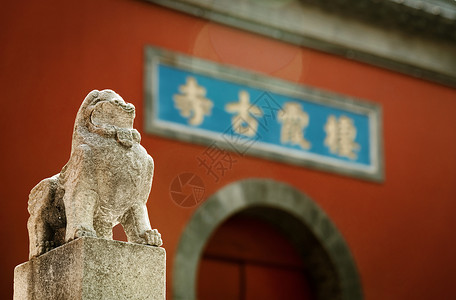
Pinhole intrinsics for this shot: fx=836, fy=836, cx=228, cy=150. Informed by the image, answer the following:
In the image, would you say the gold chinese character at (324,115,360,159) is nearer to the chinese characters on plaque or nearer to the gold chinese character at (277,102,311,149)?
the chinese characters on plaque

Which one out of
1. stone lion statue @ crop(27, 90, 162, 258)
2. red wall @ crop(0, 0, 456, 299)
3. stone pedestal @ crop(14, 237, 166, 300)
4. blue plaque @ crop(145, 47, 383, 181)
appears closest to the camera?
stone pedestal @ crop(14, 237, 166, 300)

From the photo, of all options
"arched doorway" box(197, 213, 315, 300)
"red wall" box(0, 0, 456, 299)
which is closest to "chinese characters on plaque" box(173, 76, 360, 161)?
"red wall" box(0, 0, 456, 299)

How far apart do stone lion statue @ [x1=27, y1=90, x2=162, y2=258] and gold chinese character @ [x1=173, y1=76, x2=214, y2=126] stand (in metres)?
3.65

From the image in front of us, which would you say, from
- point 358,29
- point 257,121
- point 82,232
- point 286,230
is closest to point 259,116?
point 257,121

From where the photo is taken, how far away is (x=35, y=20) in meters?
6.76

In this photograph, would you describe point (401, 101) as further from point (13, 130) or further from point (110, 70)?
point (13, 130)

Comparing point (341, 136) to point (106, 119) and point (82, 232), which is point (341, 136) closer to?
point (106, 119)

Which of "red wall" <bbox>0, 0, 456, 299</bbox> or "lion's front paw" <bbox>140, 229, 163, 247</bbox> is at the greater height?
"red wall" <bbox>0, 0, 456, 299</bbox>

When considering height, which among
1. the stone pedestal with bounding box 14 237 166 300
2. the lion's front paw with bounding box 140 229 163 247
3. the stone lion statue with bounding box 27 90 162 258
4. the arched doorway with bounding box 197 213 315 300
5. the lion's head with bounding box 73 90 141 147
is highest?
the arched doorway with bounding box 197 213 315 300

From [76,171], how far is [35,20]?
3.41 m

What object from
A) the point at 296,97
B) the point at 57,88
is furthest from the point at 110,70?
the point at 296,97

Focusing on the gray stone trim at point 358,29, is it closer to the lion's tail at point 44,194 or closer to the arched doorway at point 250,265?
the arched doorway at point 250,265

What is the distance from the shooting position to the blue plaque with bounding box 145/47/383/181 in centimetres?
Answer: 741

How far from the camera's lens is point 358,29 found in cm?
882
